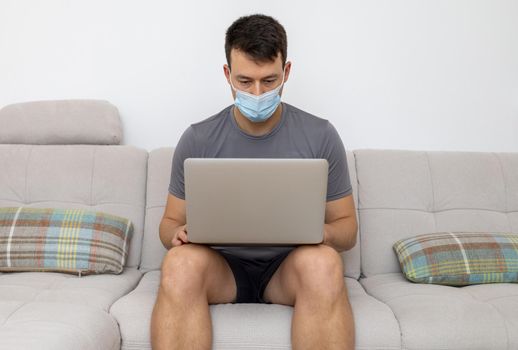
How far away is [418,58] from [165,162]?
1.18m

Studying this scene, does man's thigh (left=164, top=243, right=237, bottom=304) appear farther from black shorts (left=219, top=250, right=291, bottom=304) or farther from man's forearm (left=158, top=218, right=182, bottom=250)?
man's forearm (left=158, top=218, right=182, bottom=250)

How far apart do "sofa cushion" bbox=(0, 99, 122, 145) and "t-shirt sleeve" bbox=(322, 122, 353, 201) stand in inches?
36.5

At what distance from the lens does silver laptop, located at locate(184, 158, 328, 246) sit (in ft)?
3.65

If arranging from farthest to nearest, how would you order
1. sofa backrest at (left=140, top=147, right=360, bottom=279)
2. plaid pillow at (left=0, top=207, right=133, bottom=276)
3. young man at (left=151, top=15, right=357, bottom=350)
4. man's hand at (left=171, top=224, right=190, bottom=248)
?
sofa backrest at (left=140, top=147, right=360, bottom=279), plaid pillow at (left=0, top=207, right=133, bottom=276), man's hand at (left=171, top=224, right=190, bottom=248), young man at (left=151, top=15, right=357, bottom=350)

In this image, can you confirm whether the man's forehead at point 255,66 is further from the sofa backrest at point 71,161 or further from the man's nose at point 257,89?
the sofa backrest at point 71,161

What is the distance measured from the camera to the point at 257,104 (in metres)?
1.42

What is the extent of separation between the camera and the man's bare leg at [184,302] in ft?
3.79

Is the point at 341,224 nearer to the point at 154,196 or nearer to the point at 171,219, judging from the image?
the point at 171,219

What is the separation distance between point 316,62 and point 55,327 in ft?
4.95

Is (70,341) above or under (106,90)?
under

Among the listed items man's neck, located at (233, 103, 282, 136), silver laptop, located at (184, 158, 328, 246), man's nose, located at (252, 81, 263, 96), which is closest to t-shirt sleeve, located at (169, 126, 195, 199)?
man's neck, located at (233, 103, 282, 136)

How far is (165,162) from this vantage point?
193cm

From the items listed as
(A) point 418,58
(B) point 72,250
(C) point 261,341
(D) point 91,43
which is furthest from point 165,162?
(A) point 418,58

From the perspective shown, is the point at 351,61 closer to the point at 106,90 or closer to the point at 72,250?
the point at 106,90
